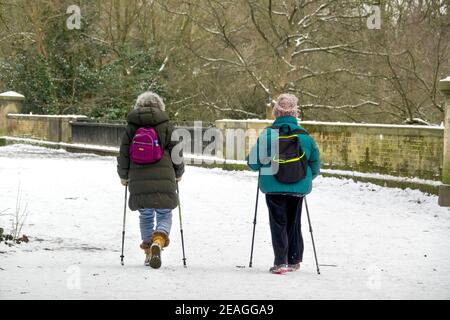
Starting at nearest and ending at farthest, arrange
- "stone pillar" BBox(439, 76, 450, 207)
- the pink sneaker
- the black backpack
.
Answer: the black backpack
the pink sneaker
"stone pillar" BBox(439, 76, 450, 207)

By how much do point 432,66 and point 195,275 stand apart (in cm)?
1761

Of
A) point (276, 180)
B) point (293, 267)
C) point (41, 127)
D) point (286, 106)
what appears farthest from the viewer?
point (41, 127)

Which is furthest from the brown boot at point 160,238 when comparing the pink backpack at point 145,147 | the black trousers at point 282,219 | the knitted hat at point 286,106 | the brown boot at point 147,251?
the knitted hat at point 286,106

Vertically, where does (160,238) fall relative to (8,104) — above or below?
below

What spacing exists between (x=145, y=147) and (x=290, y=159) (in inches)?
53.0

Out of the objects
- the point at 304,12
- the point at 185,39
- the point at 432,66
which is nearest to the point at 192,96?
the point at 185,39

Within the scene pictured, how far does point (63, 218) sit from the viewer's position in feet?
38.4

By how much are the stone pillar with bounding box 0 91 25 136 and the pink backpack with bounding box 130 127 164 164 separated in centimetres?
2383

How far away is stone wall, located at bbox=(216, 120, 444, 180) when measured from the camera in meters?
15.7

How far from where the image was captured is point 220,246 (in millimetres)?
9930

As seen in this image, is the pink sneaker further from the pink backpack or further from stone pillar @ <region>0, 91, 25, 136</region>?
stone pillar @ <region>0, 91, 25, 136</region>

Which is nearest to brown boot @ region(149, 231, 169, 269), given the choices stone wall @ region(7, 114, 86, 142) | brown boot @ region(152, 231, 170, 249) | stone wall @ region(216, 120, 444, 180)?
brown boot @ region(152, 231, 170, 249)

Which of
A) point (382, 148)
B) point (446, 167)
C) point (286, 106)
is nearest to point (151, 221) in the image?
point (286, 106)

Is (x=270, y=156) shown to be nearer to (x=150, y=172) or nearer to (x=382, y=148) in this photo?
(x=150, y=172)
